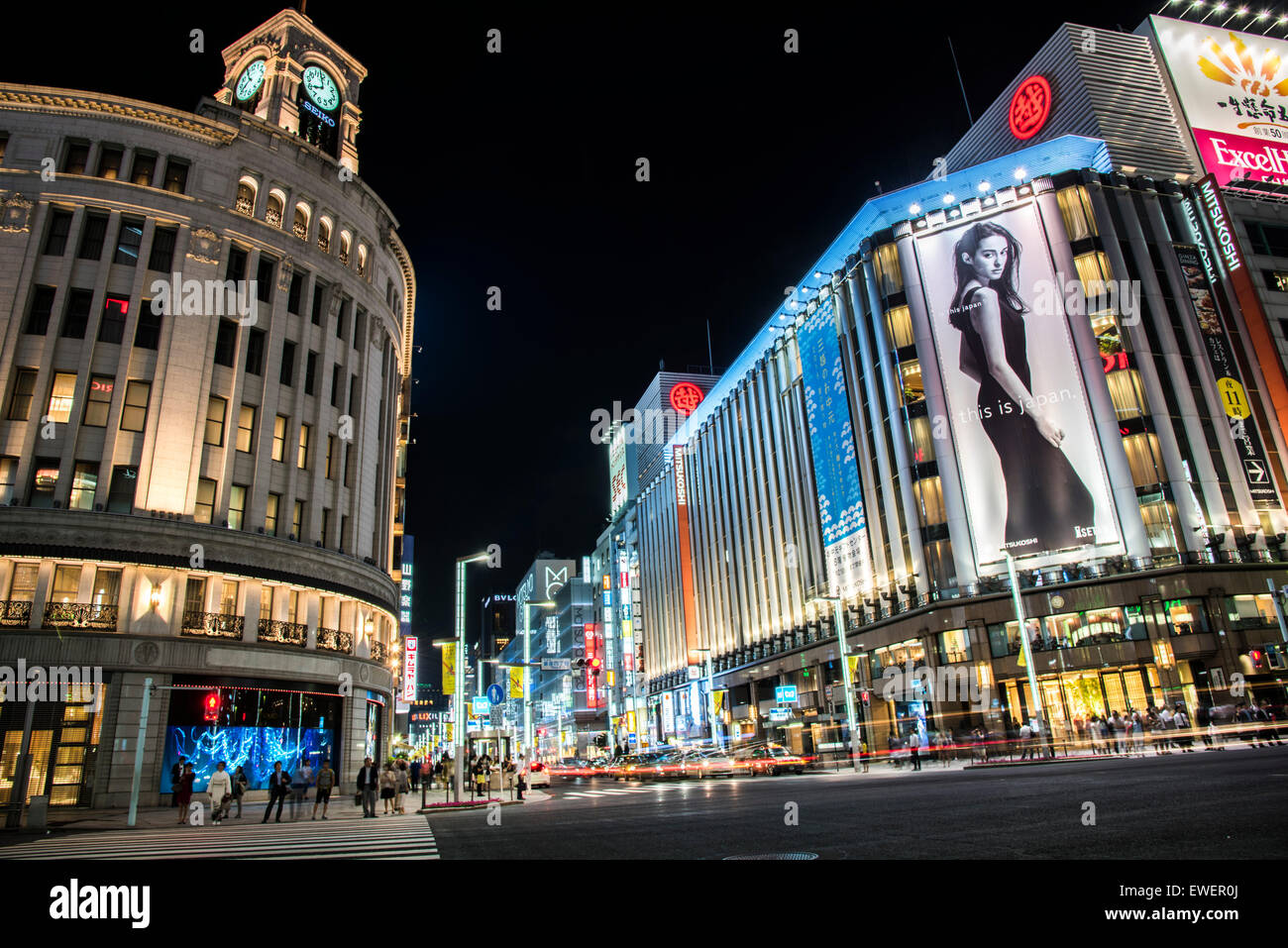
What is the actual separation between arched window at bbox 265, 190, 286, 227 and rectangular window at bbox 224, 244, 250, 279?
259 centimetres

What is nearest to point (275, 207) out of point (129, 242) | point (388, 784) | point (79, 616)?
point (129, 242)

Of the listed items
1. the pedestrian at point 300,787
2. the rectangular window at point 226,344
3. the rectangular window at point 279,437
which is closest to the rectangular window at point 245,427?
the rectangular window at point 279,437

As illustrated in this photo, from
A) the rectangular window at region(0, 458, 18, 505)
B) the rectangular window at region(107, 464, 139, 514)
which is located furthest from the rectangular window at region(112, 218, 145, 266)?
the rectangular window at region(0, 458, 18, 505)

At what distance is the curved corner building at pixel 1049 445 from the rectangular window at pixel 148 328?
41.7 m

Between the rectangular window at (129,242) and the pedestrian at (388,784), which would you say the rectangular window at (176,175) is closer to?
the rectangular window at (129,242)

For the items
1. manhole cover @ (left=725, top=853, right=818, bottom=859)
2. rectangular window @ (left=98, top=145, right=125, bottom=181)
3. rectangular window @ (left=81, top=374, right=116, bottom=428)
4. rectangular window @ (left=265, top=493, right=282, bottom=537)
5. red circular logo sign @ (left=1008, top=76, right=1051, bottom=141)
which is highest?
red circular logo sign @ (left=1008, top=76, right=1051, bottom=141)

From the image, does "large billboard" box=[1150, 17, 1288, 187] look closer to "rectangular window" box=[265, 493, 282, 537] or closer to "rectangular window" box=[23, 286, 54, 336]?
"rectangular window" box=[265, 493, 282, 537]

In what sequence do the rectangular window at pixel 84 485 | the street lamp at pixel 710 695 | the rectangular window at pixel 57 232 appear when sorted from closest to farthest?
the rectangular window at pixel 84 485, the rectangular window at pixel 57 232, the street lamp at pixel 710 695

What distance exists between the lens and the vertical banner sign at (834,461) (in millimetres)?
52688

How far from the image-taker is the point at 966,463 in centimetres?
4609

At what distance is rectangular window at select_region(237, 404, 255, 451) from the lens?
1351 inches

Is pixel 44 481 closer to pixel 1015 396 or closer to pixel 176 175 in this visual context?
pixel 176 175
